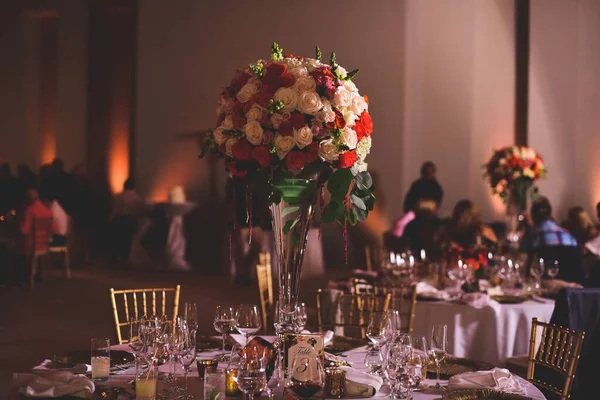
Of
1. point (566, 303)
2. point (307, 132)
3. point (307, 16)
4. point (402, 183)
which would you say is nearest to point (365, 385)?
point (307, 132)

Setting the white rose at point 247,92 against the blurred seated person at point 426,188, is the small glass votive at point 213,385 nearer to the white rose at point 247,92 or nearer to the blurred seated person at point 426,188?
the white rose at point 247,92

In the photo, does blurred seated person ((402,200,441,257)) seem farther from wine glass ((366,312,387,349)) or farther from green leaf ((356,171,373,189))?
green leaf ((356,171,373,189))

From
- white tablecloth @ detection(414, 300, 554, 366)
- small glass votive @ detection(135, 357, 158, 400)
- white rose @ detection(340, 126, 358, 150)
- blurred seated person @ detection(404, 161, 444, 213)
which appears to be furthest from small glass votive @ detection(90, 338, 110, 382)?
blurred seated person @ detection(404, 161, 444, 213)

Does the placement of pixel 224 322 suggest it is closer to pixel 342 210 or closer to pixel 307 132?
pixel 342 210

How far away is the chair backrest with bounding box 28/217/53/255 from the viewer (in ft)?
30.0

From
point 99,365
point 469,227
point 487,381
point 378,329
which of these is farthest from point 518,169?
point 99,365

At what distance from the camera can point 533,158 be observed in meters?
9.24

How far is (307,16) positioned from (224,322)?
9459 millimetres

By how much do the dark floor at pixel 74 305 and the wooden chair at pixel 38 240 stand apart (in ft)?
0.91

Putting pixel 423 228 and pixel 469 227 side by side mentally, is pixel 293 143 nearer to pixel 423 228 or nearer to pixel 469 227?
pixel 469 227

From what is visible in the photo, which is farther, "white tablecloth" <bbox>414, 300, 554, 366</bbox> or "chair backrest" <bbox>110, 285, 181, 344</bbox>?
"white tablecloth" <bbox>414, 300, 554, 366</bbox>

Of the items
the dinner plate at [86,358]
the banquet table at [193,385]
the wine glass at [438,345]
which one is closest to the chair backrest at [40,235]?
the dinner plate at [86,358]

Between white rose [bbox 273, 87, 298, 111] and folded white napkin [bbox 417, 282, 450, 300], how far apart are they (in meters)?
2.66

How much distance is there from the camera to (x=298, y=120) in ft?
8.07
